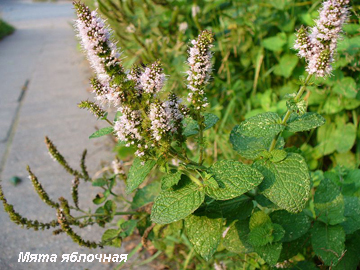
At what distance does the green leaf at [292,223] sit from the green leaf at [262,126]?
0.38 meters

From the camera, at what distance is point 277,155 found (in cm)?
130

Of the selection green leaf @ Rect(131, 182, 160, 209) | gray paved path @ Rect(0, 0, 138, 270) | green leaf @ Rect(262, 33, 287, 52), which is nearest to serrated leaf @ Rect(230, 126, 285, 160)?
green leaf @ Rect(131, 182, 160, 209)

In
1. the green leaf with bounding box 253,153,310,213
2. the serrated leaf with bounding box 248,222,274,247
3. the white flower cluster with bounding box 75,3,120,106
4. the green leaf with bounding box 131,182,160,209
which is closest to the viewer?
the white flower cluster with bounding box 75,3,120,106

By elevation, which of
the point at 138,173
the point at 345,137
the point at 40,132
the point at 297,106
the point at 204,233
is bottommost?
the point at 40,132

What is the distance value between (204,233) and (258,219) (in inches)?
9.8

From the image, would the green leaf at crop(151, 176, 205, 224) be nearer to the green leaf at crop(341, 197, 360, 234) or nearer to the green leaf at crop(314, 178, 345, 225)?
the green leaf at crop(314, 178, 345, 225)

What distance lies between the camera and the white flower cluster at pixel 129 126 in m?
1.16

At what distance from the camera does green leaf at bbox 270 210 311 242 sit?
1.39 metres

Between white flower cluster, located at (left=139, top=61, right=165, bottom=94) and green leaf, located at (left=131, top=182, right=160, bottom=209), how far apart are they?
0.76 meters

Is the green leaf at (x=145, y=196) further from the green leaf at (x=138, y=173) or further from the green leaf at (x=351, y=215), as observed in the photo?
the green leaf at (x=351, y=215)

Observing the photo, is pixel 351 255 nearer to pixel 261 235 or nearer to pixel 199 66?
pixel 261 235

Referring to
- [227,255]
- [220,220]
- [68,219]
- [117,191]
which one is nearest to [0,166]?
[117,191]

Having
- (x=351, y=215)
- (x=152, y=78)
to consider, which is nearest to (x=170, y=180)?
(x=152, y=78)

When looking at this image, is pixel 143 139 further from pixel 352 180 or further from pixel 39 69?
pixel 39 69
